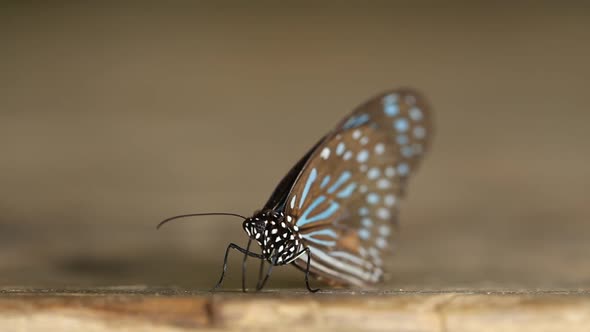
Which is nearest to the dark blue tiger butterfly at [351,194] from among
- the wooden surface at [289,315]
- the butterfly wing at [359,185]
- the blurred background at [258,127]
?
the butterfly wing at [359,185]

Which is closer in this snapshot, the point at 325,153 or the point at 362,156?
the point at 325,153

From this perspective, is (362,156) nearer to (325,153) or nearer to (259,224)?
(325,153)

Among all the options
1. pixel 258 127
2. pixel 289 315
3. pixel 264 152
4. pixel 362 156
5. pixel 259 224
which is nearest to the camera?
pixel 289 315

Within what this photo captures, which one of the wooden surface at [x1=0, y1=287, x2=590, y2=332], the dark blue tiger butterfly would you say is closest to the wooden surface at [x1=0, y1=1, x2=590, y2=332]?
the wooden surface at [x1=0, y1=287, x2=590, y2=332]

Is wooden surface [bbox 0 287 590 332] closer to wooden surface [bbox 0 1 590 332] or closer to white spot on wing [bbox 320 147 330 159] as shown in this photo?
wooden surface [bbox 0 1 590 332]

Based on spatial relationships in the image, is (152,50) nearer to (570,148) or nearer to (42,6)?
(42,6)

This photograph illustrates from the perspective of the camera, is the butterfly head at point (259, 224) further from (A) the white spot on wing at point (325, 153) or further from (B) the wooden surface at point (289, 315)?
(B) the wooden surface at point (289, 315)

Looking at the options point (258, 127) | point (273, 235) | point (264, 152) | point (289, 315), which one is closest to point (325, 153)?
point (273, 235)
